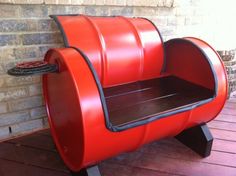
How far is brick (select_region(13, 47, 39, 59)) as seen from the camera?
1.36 metres

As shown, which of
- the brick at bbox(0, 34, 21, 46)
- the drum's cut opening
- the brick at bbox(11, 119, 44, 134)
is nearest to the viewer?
the drum's cut opening

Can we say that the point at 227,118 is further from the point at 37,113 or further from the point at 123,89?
the point at 37,113

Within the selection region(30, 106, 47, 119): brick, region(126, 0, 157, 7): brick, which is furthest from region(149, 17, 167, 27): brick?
region(30, 106, 47, 119): brick

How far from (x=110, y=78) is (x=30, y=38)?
0.52m

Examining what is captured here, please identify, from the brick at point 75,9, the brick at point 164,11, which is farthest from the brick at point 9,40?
the brick at point 164,11

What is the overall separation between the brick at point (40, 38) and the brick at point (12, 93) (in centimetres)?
29

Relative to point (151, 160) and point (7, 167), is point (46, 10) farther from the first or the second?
point (151, 160)

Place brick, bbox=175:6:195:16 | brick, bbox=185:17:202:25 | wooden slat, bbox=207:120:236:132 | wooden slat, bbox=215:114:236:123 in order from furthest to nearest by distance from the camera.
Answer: brick, bbox=185:17:202:25
brick, bbox=175:6:195:16
wooden slat, bbox=215:114:236:123
wooden slat, bbox=207:120:236:132

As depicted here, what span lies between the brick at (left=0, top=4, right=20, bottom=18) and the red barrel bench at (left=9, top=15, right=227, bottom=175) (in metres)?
0.26

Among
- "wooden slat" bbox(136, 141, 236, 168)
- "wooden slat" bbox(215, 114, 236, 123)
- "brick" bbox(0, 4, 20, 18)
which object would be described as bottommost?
"wooden slat" bbox(136, 141, 236, 168)

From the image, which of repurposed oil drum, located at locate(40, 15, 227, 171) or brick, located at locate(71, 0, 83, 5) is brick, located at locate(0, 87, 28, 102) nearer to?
repurposed oil drum, located at locate(40, 15, 227, 171)

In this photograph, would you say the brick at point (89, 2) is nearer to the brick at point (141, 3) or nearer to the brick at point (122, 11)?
the brick at point (122, 11)

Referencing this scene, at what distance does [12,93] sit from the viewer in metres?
1.42

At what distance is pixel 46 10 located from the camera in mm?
1356
